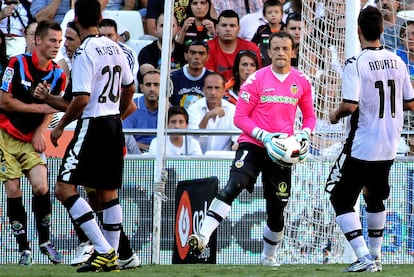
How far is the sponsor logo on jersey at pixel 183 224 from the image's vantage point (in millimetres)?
12852

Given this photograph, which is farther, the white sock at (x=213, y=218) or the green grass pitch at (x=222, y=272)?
the white sock at (x=213, y=218)

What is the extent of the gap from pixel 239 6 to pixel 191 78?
2530 millimetres

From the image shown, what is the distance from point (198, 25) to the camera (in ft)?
56.3

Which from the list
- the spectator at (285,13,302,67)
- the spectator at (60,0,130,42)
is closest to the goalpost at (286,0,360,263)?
the spectator at (285,13,302,67)

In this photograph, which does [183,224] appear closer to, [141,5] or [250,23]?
[250,23]

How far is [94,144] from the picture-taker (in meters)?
9.57

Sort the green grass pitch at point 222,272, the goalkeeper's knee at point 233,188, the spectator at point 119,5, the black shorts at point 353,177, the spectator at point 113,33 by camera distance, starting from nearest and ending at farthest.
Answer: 1. the green grass pitch at point 222,272
2. the black shorts at point 353,177
3. the goalkeeper's knee at point 233,188
4. the spectator at point 113,33
5. the spectator at point 119,5

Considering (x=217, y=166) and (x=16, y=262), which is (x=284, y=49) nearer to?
(x=217, y=166)

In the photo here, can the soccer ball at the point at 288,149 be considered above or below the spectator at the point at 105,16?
below

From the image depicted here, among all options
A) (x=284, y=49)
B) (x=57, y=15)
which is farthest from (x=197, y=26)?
(x=284, y=49)

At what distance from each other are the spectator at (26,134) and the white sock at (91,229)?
2491mm

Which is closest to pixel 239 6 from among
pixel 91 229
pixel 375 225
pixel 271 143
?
pixel 271 143

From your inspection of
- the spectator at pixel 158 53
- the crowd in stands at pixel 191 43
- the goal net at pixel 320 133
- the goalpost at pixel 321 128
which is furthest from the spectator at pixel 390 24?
the spectator at pixel 158 53

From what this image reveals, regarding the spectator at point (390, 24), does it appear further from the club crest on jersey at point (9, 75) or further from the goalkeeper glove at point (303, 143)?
the club crest on jersey at point (9, 75)
